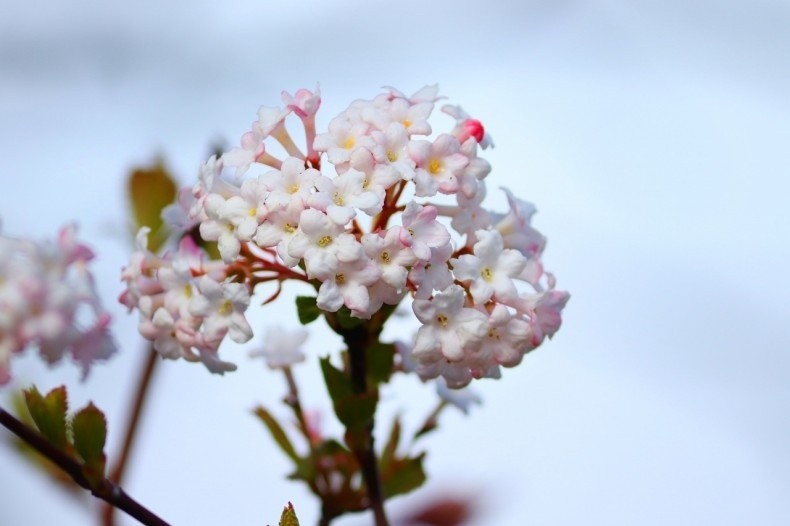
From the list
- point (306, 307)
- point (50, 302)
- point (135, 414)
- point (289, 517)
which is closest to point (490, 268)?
point (306, 307)

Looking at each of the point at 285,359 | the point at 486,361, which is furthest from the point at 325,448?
the point at 486,361

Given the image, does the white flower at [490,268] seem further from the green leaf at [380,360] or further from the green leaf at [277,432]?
the green leaf at [277,432]

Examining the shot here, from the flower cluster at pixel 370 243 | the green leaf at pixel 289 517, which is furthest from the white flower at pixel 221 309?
the green leaf at pixel 289 517

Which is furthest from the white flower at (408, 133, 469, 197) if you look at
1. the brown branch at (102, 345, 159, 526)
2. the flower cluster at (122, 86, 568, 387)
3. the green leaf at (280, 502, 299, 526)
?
the brown branch at (102, 345, 159, 526)

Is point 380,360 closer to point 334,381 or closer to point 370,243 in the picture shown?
point 334,381

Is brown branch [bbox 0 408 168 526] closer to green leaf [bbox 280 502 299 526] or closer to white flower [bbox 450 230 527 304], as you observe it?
green leaf [bbox 280 502 299 526]

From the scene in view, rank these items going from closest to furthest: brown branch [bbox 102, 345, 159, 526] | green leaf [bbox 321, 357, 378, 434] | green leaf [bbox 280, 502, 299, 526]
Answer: green leaf [bbox 280, 502, 299, 526] → green leaf [bbox 321, 357, 378, 434] → brown branch [bbox 102, 345, 159, 526]
